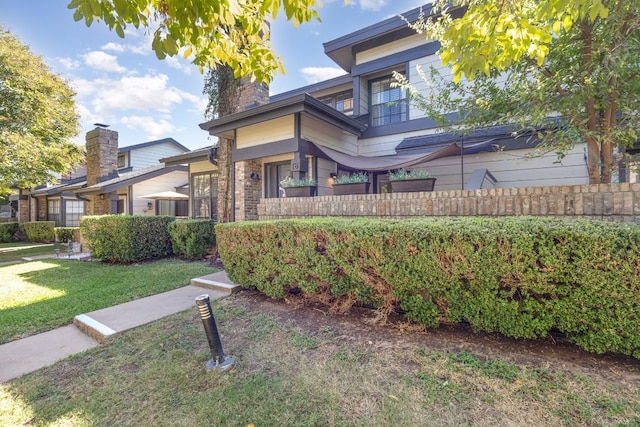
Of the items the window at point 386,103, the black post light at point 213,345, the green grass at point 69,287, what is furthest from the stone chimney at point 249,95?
the black post light at point 213,345

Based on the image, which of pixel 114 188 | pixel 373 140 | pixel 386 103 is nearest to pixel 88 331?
pixel 373 140

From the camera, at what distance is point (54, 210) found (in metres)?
19.1

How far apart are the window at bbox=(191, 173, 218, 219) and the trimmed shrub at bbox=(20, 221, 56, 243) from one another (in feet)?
31.9

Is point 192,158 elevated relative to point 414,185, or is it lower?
elevated

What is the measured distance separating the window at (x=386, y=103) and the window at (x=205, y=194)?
6.85m

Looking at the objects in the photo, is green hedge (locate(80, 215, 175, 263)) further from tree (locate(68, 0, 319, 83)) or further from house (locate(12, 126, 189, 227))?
tree (locate(68, 0, 319, 83))

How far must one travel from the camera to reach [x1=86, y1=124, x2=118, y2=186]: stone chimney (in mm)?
15281

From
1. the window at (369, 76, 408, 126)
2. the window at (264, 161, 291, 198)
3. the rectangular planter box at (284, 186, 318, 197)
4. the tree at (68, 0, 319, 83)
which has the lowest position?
the rectangular planter box at (284, 186, 318, 197)

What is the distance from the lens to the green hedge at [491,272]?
7.69 ft

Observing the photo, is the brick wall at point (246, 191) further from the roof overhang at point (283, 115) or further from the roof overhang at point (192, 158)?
the roof overhang at point (192, 158)

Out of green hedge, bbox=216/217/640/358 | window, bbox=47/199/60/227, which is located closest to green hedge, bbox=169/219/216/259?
green hedge, bbox=216/217/640/358

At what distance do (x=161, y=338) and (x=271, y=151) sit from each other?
552cm

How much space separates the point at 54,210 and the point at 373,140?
21.4 meters

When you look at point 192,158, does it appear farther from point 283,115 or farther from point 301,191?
point 301,191
